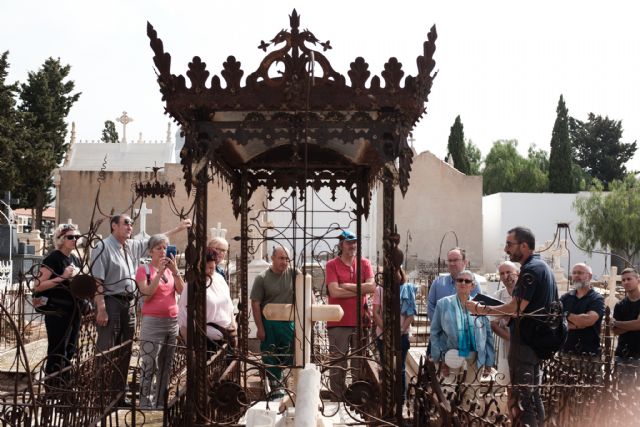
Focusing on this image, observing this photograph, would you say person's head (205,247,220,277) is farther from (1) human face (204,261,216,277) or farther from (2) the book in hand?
(2) the book in hand

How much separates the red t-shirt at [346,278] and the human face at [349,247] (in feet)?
0.29

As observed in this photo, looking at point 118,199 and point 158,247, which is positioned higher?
point 118,199

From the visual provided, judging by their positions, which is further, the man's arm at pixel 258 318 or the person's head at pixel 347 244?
the person's head at pixel 347 244

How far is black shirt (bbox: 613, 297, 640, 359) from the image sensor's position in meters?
6.62

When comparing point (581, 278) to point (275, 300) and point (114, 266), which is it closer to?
point (275, 300)

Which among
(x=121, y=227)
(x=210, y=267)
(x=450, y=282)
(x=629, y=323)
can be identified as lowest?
(x=629, y=323)

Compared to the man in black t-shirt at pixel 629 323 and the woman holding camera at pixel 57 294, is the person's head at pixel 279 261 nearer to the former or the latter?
the woman holding camera at pixel 57 294

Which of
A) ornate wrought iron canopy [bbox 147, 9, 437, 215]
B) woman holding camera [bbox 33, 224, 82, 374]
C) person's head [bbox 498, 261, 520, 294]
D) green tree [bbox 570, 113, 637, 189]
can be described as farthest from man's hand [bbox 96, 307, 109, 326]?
green tree [bbox 570, 113, 637, 189]

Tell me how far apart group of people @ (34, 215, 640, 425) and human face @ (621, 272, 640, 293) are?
0.01 metres

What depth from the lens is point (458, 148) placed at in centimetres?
4278

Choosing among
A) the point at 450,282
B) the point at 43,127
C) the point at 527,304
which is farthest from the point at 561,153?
the point at 527,304

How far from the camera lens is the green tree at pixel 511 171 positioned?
46.4 m

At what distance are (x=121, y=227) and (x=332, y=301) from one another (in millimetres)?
2279

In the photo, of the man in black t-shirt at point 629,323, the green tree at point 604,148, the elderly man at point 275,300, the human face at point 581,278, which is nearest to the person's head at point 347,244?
the elderly man at point 275,300
